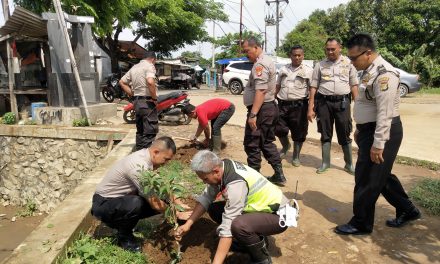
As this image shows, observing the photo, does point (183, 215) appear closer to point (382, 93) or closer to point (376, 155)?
point (376, 155)

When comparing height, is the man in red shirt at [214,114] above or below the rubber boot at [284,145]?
above

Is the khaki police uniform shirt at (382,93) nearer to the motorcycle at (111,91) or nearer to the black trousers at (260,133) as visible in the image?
the black trousers at (260,133)

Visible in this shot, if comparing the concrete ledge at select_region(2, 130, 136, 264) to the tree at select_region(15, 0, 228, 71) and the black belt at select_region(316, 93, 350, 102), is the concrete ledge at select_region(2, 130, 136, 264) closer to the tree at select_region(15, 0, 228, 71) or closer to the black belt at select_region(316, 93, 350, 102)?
the black belt at select_region(316, 93, 350, 102)

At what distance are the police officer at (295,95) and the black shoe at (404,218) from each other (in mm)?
2198

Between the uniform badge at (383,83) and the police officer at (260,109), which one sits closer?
the uniform badge at (383,83)

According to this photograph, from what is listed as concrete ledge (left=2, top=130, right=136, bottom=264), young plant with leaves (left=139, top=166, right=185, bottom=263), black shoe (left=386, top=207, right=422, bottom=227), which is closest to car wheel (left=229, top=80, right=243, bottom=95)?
concrete ledge (left=2, top=130, right=136, bottom=264)

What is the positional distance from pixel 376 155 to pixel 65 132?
6612mm

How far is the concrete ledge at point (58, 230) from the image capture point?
10.0 ft

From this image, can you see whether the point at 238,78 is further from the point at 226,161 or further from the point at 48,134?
the point at 226,161

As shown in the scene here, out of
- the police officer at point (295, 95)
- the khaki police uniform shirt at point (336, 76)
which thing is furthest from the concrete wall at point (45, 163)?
the khaki police uniform shirt at point (336, 76)

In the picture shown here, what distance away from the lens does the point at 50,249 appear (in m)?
3.16

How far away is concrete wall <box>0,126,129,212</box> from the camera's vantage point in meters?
8.02

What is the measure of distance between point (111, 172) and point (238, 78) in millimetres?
15135

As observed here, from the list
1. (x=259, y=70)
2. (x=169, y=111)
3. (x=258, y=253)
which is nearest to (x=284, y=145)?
(x=259, y=70)
